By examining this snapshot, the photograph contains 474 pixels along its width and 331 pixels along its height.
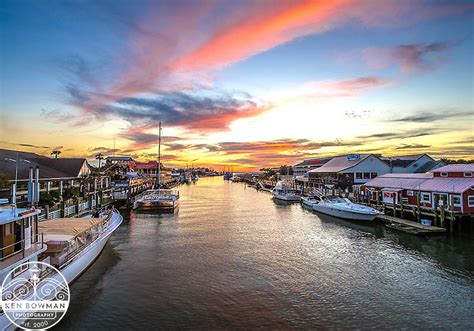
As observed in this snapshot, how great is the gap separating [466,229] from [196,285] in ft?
96.6

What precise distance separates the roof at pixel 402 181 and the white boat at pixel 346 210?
5669 mm

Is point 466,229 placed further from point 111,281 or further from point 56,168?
point 56,168

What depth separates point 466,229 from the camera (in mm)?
30578

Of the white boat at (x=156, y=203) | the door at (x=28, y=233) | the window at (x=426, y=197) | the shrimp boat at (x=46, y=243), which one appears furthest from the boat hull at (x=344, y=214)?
the door at (x=28, y=233)

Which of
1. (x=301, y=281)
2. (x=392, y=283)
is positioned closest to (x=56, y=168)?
(x=301, y=281)

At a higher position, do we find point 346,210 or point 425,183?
point 425,183

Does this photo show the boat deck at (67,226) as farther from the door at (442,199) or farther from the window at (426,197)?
the window at (426,197)

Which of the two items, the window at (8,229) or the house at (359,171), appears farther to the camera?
the house at (359,171)

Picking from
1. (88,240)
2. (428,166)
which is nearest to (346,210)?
(88,240)

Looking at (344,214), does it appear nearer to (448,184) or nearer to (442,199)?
(442,199)

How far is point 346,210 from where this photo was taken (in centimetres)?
3806

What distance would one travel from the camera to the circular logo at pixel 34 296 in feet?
37.4

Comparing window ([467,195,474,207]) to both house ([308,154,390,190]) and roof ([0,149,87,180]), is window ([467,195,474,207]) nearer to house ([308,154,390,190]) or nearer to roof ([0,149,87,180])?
house ([308,154,390,190])

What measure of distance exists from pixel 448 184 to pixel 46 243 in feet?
124
